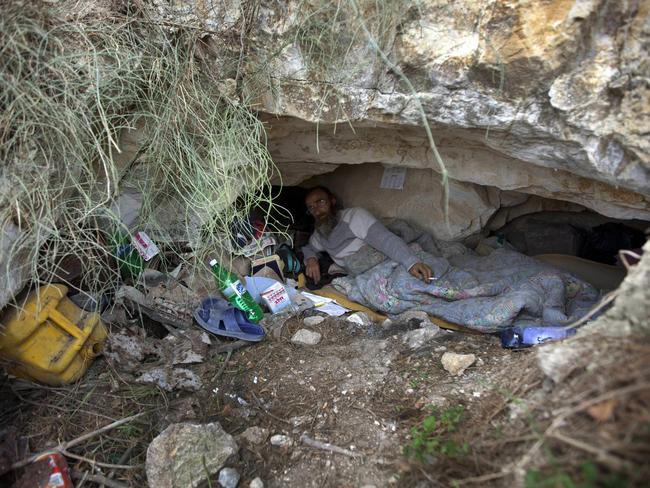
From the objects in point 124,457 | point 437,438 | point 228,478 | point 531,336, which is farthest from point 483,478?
point 124,457

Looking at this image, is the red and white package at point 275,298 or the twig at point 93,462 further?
the red and white package at point 275,298

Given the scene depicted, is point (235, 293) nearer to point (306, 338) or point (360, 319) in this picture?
point (306, 338)

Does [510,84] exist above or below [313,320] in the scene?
above

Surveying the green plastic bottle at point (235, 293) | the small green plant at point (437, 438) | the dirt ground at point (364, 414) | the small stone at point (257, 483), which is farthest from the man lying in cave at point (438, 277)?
the small stone at point (257, 483)

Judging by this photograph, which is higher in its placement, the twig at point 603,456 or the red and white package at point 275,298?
the twig at point 603,456

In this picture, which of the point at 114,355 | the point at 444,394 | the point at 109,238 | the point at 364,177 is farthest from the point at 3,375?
the point at 364,177

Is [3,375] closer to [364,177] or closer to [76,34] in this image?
[76,34]

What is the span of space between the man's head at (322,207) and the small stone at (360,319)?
3.27 ft

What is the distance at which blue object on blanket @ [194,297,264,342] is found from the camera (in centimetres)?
275

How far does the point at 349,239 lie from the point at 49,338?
2210mm

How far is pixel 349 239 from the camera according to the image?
386 cm

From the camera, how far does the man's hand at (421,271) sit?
3.41 meters

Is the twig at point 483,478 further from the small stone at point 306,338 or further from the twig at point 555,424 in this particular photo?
the small stone at point 306,338

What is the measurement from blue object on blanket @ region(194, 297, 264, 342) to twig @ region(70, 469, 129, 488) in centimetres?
94
